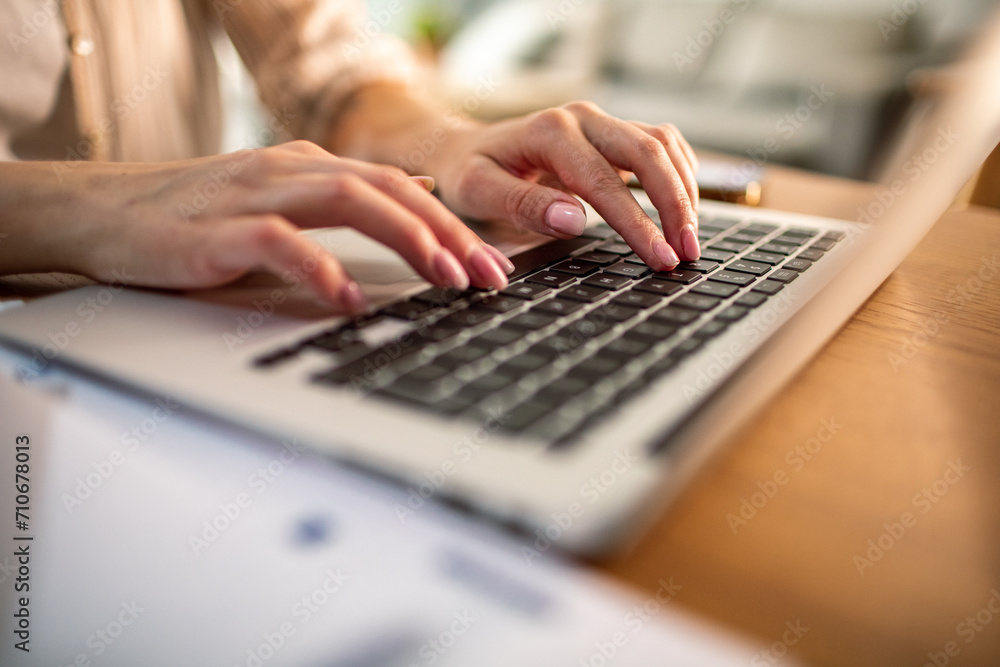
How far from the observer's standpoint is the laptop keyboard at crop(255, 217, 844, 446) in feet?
0.91

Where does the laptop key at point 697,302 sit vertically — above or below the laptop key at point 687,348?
below

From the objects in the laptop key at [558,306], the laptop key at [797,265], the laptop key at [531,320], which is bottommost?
the laptop key at [797,265]

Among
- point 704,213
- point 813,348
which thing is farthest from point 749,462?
point 704,213

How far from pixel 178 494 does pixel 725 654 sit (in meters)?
0.26

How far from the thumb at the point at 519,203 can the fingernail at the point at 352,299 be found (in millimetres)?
237

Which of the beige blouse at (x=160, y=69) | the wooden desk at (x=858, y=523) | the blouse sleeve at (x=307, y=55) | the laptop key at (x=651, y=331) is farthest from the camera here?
the blouse sleeve at (x=307, y=55)

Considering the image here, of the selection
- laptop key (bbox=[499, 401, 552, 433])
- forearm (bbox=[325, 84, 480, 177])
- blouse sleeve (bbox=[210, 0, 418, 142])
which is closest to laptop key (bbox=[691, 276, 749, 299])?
laptop key (bbox=[499, 401, 552, 433])

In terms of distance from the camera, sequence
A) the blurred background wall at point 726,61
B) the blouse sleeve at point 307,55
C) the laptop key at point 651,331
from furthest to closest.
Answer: the blurred background wall at point 726,61 < the blouse sleeve at point 307,55 < the laptop key at point 651,331

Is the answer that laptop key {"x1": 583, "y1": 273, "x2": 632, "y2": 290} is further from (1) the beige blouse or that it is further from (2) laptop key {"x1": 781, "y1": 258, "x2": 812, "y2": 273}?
(1) the beige blouse

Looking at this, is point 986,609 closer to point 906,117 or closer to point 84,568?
point 84,568

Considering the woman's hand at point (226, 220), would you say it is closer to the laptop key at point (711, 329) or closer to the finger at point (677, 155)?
the laptop key at point (711, 329)

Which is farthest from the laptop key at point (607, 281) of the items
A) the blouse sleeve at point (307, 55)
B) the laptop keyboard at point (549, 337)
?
the blouse sleeve at point (307, 55)

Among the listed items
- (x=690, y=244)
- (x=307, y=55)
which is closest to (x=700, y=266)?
(x=690, y=244)

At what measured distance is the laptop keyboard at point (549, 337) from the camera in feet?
0.91
